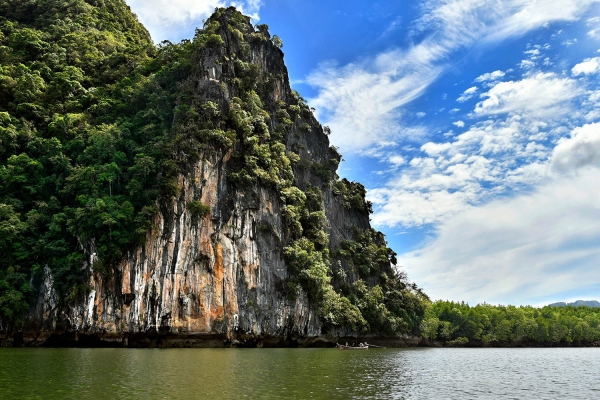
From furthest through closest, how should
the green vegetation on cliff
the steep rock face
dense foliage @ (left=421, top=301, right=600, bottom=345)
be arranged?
dense foliage @ (left=421, top=301, right=600, bottom=345) < the green vegetation on cliff < the steep rock face

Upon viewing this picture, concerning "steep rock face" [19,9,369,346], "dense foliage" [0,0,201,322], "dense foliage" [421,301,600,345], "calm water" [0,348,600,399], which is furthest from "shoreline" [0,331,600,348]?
"dense foliage" [421,301,600,345]

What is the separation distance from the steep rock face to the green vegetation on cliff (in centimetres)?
74

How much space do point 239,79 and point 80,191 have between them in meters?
18.9

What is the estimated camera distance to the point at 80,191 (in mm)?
35562

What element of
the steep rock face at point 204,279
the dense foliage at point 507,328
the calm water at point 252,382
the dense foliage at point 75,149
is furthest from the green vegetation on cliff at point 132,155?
the dense foliage at point 507,328

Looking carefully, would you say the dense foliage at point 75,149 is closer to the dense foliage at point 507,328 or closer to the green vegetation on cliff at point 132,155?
the green vegetation on cliff at point 132,155

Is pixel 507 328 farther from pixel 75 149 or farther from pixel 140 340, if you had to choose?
A: pixel 75 149

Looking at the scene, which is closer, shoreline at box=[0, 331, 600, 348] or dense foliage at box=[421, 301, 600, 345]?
shoreline at box=[0, 331, 600, 348]

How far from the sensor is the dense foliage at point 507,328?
69.9 m

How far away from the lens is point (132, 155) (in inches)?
1558

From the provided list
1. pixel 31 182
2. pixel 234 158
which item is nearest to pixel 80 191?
pixel 31 182

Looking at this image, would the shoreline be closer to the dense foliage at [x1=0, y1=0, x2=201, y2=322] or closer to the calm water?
the dense foliage at [x1=0, y1=0, x2=201, y2=322]

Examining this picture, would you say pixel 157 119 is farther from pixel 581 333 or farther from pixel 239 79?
pixel 581 333

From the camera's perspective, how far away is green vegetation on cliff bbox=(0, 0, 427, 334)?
109ft
